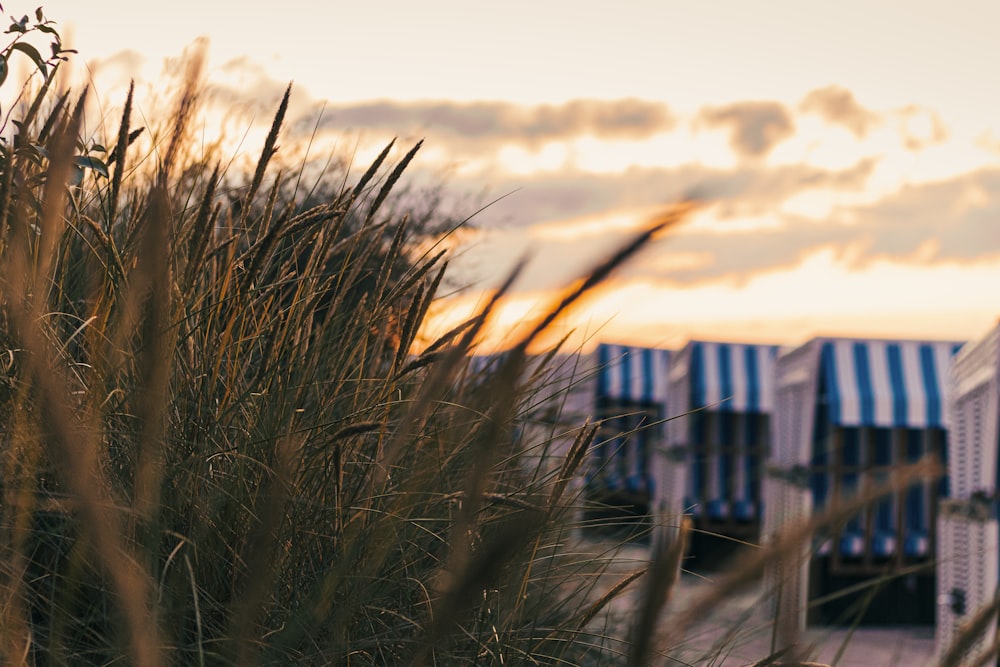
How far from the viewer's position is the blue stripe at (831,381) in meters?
9.98

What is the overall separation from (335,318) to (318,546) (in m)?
0.50

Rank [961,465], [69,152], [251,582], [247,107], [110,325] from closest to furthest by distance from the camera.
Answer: [251,582] → [69,152] → [110,325] → [247,107] → [961,465]

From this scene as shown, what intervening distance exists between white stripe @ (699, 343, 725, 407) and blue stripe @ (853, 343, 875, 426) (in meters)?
2.84

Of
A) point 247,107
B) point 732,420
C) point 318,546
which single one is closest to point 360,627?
point 318,546

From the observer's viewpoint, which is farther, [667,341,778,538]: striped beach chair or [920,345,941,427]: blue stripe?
[667,341,778,538]: striped beach chair

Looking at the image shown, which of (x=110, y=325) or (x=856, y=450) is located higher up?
(x=110, y=325)

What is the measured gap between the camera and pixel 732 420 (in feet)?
44.0

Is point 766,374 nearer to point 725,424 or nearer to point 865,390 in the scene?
point 725,424

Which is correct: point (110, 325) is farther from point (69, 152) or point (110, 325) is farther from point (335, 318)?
point (69, 152)

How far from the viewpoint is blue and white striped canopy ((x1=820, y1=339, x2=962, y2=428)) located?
9.97 m

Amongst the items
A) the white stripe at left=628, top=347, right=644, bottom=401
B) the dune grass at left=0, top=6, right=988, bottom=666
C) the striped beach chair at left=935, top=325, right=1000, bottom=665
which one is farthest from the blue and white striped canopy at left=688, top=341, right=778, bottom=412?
the dune grass at left=0, top=6, right=988, bottom=666

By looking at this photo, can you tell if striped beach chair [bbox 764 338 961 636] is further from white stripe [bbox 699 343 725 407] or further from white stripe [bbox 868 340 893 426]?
white stripe [bbox 699 343 725 407]

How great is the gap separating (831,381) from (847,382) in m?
0.16

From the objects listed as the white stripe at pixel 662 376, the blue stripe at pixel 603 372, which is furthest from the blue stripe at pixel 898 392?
the white stripe at pixel 662 376
